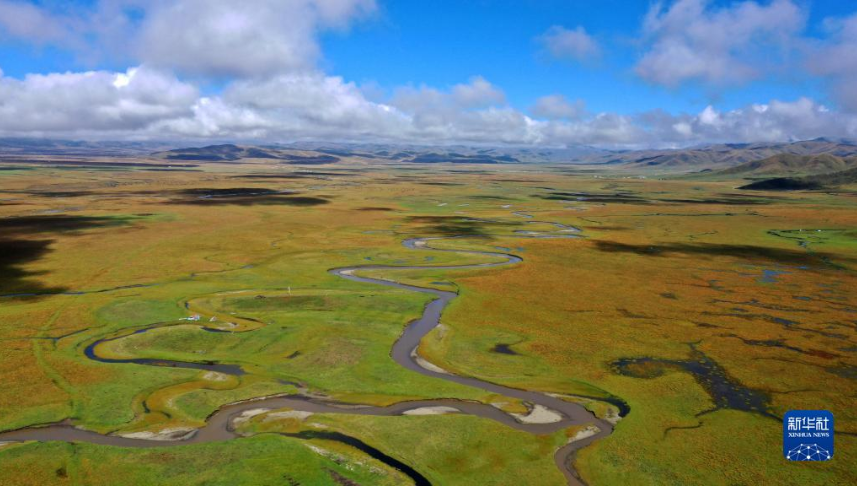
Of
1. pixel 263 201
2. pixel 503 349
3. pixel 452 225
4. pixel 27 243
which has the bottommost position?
pixel 503 349

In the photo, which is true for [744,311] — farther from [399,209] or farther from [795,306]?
[399,209]

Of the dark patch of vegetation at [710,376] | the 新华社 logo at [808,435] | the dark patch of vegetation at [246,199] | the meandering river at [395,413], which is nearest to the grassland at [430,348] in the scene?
the dark patch of vegetation at [710,376]

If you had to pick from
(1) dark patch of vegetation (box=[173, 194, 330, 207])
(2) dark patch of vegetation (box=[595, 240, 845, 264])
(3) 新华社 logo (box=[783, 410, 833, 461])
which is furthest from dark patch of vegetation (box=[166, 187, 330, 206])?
(3) 新华社 logo (box=[783, 410, 833, 461])

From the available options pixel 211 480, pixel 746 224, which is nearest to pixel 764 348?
pixel 211 480

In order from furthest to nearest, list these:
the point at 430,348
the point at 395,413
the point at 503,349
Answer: the point at 430,348
the point at 503,349
the point at 395,413

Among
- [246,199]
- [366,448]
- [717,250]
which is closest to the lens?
[366,448]

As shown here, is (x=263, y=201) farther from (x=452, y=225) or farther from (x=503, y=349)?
(x=503, y=349)

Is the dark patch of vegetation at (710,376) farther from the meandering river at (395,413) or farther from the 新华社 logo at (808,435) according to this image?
the meandering river at (395,413)

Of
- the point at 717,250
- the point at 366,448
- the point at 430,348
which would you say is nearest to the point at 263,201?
the point at 717,250
